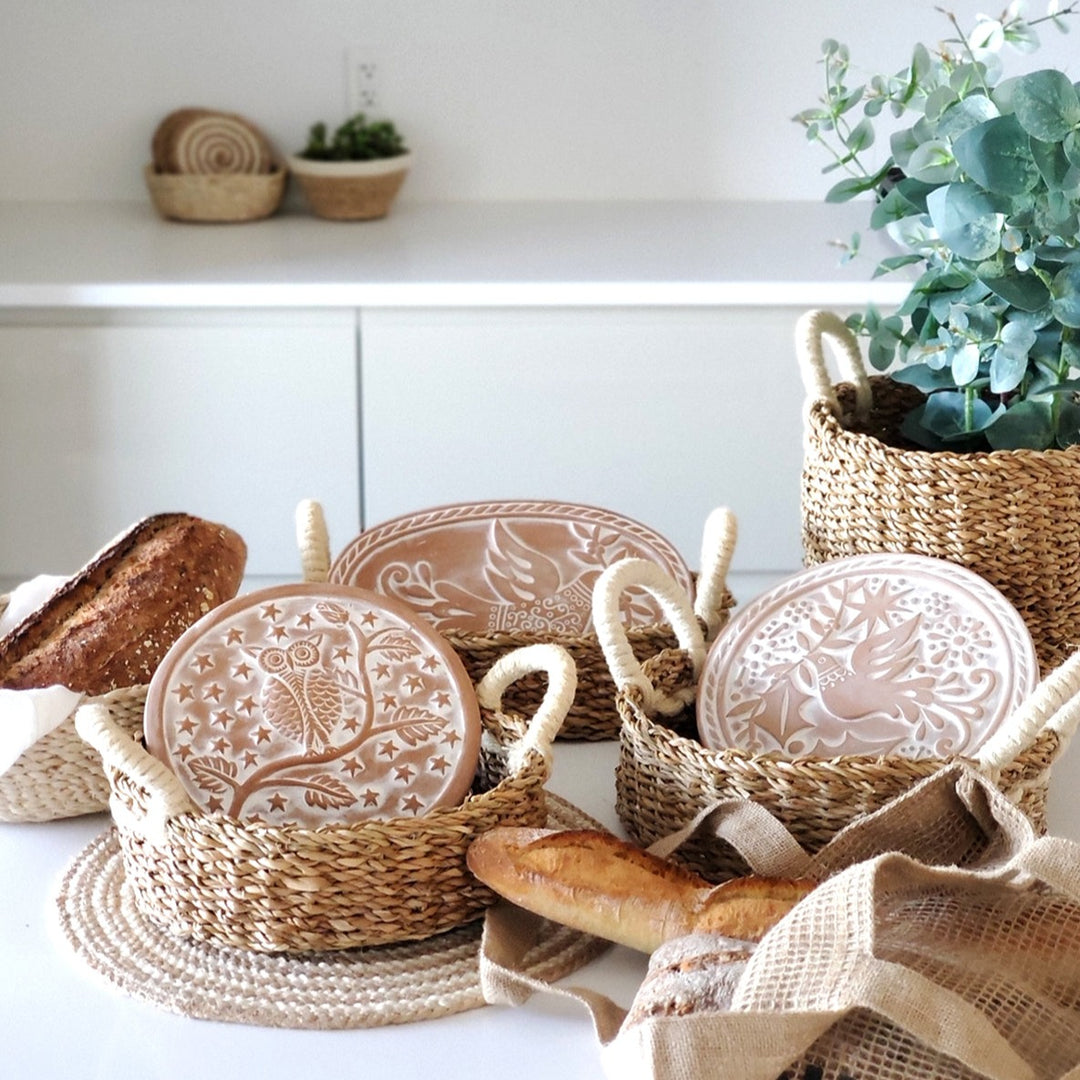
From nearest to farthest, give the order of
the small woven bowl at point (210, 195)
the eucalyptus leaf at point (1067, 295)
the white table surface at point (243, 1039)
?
the white table surface at point (243, 1039), the eucalyptus leaf at point (1067, 295), the small woven bowl at point (210, 195)

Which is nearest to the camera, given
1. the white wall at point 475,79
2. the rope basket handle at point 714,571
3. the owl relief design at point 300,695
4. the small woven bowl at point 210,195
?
the owl relief design at point 300,695

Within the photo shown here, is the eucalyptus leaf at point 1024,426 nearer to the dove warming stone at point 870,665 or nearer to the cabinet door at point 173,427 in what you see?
the dove warming stone at point 870,665

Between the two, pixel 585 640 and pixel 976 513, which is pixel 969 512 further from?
pixel 585 640

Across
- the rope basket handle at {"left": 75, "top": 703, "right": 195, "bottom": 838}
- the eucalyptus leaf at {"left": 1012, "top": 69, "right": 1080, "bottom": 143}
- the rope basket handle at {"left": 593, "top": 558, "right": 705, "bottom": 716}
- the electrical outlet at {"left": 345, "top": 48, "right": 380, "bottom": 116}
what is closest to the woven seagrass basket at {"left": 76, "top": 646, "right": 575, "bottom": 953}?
the rope basket handle at {"left": 75, "top": 703, "right": 195, "bottom": 838}

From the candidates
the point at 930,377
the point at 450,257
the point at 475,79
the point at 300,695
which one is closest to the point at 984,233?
the point at 930,377

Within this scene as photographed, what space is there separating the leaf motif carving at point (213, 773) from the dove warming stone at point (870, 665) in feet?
0.93

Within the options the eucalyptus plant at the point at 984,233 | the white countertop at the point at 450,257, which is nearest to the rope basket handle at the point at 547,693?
the eucalyptus plant at the point at 984,233

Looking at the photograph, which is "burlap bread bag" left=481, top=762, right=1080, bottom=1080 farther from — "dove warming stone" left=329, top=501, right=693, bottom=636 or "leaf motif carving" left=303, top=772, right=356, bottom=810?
"dove warming stone" left=329, top=501, right=693, bottom=636

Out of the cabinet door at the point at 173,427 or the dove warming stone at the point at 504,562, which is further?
the cabinet door at the point at 173,427

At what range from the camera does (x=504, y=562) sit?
1073 millimetres

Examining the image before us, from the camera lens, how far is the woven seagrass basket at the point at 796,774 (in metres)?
0.79

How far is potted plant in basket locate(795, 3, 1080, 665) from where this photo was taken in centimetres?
88

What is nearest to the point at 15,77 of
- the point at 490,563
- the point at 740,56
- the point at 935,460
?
the point at 740,56

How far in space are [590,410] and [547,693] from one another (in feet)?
4.55
